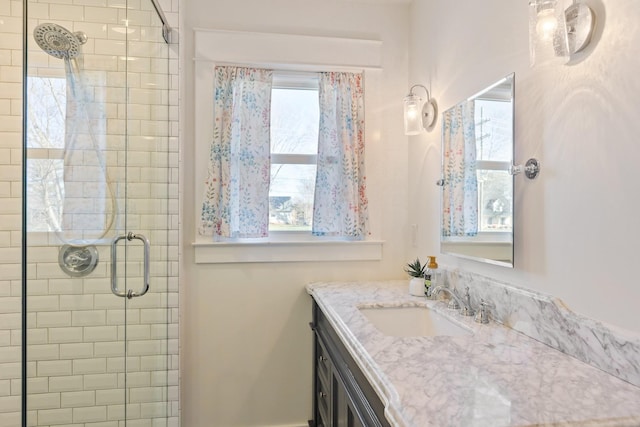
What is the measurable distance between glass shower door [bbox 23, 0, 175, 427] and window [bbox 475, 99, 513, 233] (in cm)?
152

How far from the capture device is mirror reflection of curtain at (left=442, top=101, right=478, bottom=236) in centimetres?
170

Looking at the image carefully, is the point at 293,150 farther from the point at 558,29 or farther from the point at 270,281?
the point at 558,29

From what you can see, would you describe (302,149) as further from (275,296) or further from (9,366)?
(9,366)

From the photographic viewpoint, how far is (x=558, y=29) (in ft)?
3.80

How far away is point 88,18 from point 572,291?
196cm

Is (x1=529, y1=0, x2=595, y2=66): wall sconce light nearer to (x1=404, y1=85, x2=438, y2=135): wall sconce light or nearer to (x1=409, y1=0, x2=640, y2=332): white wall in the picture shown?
(x1=409, y1=0, x2=640, y2=332): white wall

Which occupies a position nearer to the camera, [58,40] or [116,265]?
[58,40]

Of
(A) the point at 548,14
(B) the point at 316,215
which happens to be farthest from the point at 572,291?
(B) the point at 316,215

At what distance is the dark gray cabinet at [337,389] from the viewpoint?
3.82 ft

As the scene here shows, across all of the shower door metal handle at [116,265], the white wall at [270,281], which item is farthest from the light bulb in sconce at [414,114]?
the shower door metal handle at [116,265]

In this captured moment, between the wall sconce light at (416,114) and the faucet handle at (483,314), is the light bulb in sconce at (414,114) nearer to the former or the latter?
the wall sconce light at (416,114)

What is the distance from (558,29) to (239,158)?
161cm

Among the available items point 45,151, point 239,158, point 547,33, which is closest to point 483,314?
point 547,33

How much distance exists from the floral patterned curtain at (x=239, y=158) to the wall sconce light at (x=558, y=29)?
145 cm
